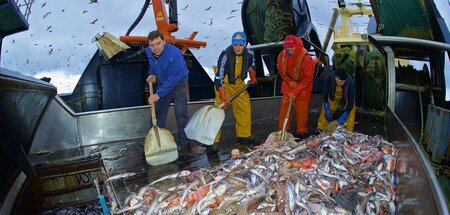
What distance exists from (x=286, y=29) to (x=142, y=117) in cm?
735

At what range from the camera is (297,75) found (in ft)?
25.0

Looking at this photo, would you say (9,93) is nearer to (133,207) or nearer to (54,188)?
(133,207)

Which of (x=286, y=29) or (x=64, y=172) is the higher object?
(x=286, y=29)

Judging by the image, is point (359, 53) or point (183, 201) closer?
point (183, 201)

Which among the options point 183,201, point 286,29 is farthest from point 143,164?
point 286,29

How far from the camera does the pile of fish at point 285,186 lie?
3453mm

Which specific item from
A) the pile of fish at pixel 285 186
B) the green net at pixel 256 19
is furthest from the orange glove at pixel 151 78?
the green net at pixel 256 19

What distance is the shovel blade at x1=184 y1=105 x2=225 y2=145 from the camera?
Result: 6152mm

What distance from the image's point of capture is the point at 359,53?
1392 cm

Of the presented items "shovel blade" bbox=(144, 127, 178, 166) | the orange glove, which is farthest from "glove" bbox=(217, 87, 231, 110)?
"shovel blade" bbox=(144, 127, 178, 166)

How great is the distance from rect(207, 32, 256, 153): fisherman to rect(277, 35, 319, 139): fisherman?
1056 millimetres

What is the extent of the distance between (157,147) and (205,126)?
1030mm

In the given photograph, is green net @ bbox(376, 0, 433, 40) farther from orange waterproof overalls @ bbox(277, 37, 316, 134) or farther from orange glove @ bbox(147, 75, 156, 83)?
orange glove @ bbox(147, 75, 156, 83)

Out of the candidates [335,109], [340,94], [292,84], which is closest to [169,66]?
[292,84]
